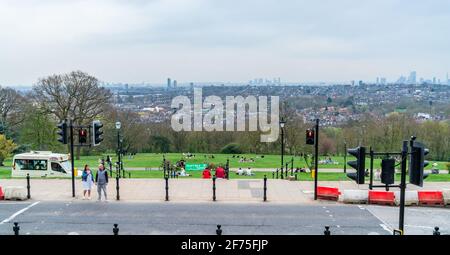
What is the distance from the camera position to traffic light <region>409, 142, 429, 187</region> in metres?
9.54

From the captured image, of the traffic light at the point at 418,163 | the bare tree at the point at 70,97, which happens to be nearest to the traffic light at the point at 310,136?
the traffic light at the point at 418,163

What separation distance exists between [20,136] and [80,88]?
1164 centimetres

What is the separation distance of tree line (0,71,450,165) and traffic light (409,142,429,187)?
35.8 meters

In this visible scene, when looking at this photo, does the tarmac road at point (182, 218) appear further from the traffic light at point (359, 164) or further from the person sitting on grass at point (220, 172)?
the person sitting on grass at point (220, 172)

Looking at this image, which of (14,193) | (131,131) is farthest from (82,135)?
(131,131)

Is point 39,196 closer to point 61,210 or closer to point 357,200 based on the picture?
point 61,210

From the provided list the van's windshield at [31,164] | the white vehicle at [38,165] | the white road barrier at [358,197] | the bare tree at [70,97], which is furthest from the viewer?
the bare tree at [70,97]

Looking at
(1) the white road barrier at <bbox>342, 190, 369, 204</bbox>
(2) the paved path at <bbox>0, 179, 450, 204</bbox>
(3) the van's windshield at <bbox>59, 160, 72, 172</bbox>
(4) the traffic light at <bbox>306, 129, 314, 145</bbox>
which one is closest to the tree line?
(3) the van's windshield at <bbox>59, 160, 72, 172</bbox>

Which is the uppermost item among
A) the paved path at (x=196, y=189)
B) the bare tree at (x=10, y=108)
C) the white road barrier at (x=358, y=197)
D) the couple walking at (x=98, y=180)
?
the bare tree at (x=10, y=108)

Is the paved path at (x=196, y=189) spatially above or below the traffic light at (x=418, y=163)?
below

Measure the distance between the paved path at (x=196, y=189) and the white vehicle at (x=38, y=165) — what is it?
6.28 m

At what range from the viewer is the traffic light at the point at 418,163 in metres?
9.54

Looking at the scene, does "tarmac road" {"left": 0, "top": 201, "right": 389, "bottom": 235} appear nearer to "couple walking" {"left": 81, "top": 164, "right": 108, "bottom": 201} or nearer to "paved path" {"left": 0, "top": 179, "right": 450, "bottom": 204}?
"couple walking" {"left": 81, "top": 164, "right": 108, "bottom": 201}

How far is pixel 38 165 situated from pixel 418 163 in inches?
1090
